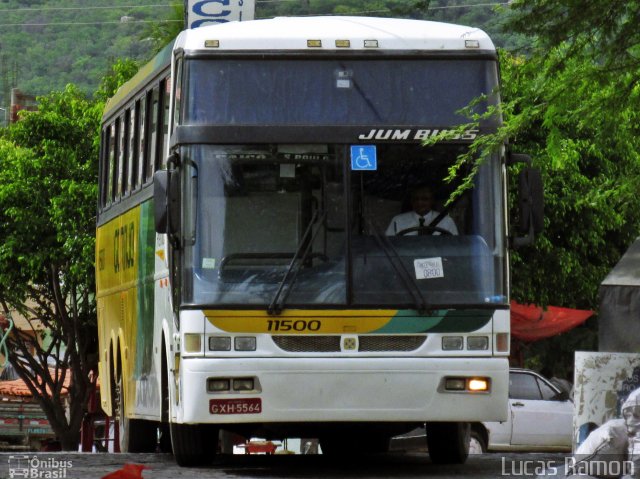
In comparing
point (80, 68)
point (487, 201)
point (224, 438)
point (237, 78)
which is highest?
point (80, 68)

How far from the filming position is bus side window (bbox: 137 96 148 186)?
1506 centimetres

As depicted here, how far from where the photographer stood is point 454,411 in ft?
38.7

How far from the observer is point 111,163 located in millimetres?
18156

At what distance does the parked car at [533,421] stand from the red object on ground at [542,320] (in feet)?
18.9

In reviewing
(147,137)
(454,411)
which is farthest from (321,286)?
(147,137)

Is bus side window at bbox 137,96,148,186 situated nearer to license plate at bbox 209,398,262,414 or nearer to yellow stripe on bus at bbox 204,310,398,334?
yellow stripe on bus at bbox 204,310,398,334

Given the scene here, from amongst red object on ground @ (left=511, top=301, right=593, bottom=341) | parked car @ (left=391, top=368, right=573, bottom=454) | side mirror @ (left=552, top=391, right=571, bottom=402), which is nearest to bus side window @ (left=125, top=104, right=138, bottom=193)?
parked car @ (left=391, top=368, right=573, bottom=454)

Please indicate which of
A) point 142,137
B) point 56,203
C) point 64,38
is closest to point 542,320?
point 56,203

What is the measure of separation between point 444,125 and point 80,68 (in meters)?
69.7

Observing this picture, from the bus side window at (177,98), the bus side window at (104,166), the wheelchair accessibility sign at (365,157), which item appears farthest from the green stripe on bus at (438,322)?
the bus side window at (104,166)

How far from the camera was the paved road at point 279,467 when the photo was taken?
12445 millimetres

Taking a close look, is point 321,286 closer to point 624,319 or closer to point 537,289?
point 624,319

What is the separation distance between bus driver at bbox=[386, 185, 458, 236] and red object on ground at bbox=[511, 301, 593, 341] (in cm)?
1781

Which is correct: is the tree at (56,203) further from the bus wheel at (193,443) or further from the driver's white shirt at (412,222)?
the driver's white shirt at (412,222)
